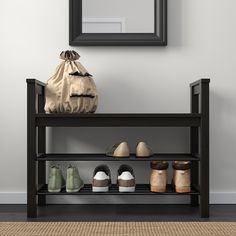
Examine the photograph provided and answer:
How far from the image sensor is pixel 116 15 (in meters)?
2.33

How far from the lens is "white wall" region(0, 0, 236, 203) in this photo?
7.63 feet

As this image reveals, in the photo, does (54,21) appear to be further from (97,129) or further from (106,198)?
(106,198)

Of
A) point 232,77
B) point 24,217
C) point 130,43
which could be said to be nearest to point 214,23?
point 232,77

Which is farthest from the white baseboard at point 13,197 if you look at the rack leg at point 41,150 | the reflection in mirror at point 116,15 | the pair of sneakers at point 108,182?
the reflection in mirror at point 116,15

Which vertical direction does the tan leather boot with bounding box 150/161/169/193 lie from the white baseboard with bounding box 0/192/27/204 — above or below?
above

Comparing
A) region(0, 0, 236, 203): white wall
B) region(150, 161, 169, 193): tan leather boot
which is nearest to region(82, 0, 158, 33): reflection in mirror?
region(0, 0, 236, 203): white wall

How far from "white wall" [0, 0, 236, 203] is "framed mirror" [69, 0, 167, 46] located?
5cm

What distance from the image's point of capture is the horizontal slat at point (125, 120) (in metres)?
1.99

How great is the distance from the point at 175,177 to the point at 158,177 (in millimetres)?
93

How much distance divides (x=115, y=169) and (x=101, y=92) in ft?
1.34

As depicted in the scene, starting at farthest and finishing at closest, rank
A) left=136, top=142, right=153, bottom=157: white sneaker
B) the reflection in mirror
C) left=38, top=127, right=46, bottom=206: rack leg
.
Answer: the reflection in mirror → left=38, top=127, right=46, bottom=206: rack leg → left=136, top=142, right=153, bottom=157: white sneaker

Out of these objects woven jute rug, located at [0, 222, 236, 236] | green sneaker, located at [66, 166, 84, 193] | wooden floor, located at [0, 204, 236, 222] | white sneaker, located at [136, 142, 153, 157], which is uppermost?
white sneaker, located at [136, 142, 153, 157]

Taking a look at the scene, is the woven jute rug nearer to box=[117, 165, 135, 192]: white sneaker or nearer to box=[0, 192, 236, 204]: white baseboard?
box=[117, 165, 135, 192]: white sneaker

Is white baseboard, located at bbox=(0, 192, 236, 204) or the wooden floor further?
white baseboard, located at bbox=(0, 192, 236, 204)
